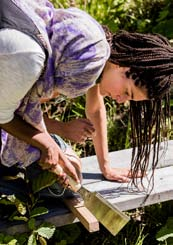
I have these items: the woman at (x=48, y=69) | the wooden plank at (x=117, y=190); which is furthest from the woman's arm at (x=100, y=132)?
the woman at (x=48, y=69)

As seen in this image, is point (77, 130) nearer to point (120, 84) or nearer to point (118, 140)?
point (120, 84)

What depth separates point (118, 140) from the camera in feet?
12.6

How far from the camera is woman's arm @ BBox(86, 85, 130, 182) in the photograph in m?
2.96

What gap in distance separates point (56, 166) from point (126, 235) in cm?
86

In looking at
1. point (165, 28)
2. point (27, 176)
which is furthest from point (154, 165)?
point (165, 28)

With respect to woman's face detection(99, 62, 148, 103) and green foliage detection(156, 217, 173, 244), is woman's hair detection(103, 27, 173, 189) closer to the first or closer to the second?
woman's face detection(99, 62, 148, 103)

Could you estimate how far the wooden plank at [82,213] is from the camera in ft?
8.99

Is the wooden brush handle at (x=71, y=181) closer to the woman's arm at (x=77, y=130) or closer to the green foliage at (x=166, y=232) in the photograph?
the woman's arm at (x=77, y=130)

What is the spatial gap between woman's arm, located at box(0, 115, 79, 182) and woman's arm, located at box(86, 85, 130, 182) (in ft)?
1.36

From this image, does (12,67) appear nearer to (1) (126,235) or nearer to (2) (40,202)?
(2) (40,202)

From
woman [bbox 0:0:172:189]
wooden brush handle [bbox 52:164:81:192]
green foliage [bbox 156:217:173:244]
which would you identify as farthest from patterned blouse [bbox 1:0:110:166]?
green foliage [bbox 156:217:173:244]

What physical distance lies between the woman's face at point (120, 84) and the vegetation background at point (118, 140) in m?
0.58

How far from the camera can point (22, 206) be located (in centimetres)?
280

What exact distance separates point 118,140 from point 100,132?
2.69ft
